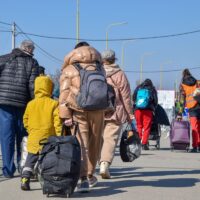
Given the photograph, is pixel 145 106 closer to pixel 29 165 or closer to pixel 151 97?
pixel 151 97

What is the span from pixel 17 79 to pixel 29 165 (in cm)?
160

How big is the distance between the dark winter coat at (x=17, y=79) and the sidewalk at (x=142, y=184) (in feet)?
3.81

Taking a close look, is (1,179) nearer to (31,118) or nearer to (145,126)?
(31,118)

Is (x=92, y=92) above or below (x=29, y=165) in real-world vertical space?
above

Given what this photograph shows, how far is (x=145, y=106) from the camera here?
1548 centimetres

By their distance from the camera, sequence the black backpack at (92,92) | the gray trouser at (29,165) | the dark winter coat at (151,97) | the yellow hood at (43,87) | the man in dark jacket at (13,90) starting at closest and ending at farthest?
the black backpack at (92,92), the gray trouser at (29,165), the yellow hood at (43,87), the man in dark jacket at (13,90), the dark winter coat at (151,97)

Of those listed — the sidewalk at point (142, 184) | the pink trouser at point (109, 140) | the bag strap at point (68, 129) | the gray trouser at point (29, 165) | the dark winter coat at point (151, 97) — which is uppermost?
the dark winter coat at point (151, 97)

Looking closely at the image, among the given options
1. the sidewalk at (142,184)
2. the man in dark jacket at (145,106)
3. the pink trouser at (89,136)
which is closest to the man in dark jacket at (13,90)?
the sidewalk at (142,184)

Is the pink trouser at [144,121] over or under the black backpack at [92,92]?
under

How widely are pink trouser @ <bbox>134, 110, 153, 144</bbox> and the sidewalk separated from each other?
3.32m

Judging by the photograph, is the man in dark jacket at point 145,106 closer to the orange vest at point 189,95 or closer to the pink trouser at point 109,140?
the orange vest at point 189,95

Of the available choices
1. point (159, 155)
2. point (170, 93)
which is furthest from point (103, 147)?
point (170, 93)

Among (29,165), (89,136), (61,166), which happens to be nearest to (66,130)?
(89,136)

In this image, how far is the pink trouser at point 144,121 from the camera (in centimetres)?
1563
